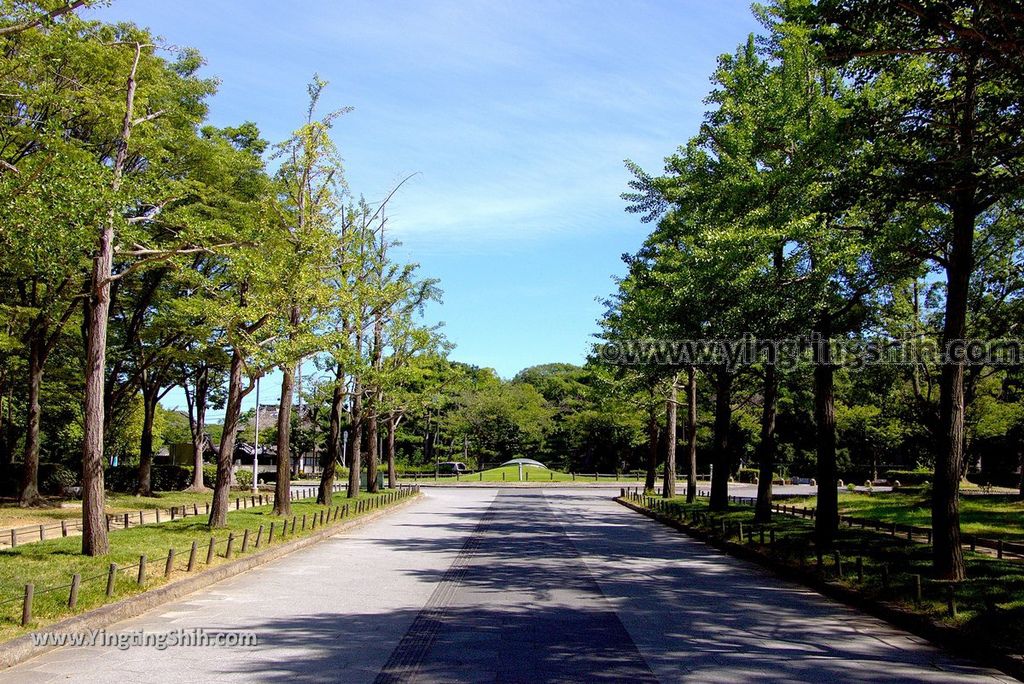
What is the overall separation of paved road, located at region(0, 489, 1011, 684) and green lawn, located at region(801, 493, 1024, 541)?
9.85 m

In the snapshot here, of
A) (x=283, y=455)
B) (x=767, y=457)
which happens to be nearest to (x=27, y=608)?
(x=283, y=455)

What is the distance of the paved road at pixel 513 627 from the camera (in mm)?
8062

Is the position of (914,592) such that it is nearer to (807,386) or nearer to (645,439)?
(807,386)

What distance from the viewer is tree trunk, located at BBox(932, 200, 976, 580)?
41.9 ft

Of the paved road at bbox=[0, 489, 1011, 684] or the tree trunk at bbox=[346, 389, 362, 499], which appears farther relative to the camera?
the tree trunk at bbox=[346, 389, 362, 499]

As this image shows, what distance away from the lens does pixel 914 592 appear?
38.1ft

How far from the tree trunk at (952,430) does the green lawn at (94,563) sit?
484 inches

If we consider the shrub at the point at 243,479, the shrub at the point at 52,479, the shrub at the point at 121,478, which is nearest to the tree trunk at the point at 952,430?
the shrub at the point at 52,479

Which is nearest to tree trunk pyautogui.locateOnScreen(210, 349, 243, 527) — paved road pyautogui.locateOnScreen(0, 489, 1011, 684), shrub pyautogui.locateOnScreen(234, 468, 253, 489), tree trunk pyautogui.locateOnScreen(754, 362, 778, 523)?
paved road pyautogui.locateOnScreen(0, 489, 1011, 684)

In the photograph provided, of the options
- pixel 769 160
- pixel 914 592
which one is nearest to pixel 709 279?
pixel 769 160

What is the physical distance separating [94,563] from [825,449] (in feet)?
49.0

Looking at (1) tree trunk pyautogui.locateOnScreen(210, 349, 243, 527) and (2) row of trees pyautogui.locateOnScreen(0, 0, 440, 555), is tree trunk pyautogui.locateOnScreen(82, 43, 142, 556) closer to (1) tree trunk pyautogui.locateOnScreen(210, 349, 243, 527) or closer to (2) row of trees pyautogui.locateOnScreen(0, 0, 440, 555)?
(2) row of trees pyautogui.locateOnScreen(0, 0, 440, 555)

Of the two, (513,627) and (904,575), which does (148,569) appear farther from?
(904,575)

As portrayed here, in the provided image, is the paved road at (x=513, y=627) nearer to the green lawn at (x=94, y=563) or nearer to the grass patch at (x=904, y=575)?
the grass patch at (x=904, y=575)
